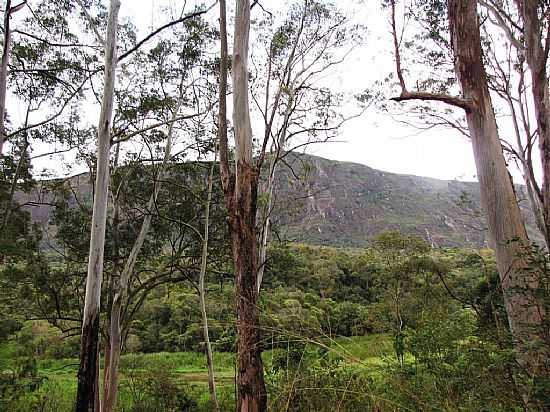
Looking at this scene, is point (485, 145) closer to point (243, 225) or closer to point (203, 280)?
point (243, 225)

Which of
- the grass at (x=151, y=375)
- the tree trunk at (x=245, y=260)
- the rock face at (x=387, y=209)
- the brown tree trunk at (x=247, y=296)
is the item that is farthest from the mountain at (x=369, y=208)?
the brown tree trunk at (x=247, y=296)

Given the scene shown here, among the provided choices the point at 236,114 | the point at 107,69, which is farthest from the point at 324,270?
the point at 236,114

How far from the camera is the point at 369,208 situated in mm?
44656

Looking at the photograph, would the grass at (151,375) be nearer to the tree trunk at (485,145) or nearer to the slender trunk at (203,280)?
the slender trunk at (203,280)

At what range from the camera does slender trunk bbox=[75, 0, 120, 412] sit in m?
4.89

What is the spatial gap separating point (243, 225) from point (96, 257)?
317 cm

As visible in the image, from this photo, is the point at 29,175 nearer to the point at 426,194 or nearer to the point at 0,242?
the point at 0,242

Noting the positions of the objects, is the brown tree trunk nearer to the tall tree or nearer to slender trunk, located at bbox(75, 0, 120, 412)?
the tall tree

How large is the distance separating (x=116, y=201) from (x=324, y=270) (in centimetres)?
821

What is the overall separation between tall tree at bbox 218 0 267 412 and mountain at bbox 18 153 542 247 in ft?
14.7

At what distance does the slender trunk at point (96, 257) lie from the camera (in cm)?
489

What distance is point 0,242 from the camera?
831 centimetres

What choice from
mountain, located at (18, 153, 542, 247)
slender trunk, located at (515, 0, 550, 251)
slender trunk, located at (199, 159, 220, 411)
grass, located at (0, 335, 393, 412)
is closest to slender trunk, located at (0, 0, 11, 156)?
mountain, located at (18, 153, 542, 247)

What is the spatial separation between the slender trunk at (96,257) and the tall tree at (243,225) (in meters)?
2.77
